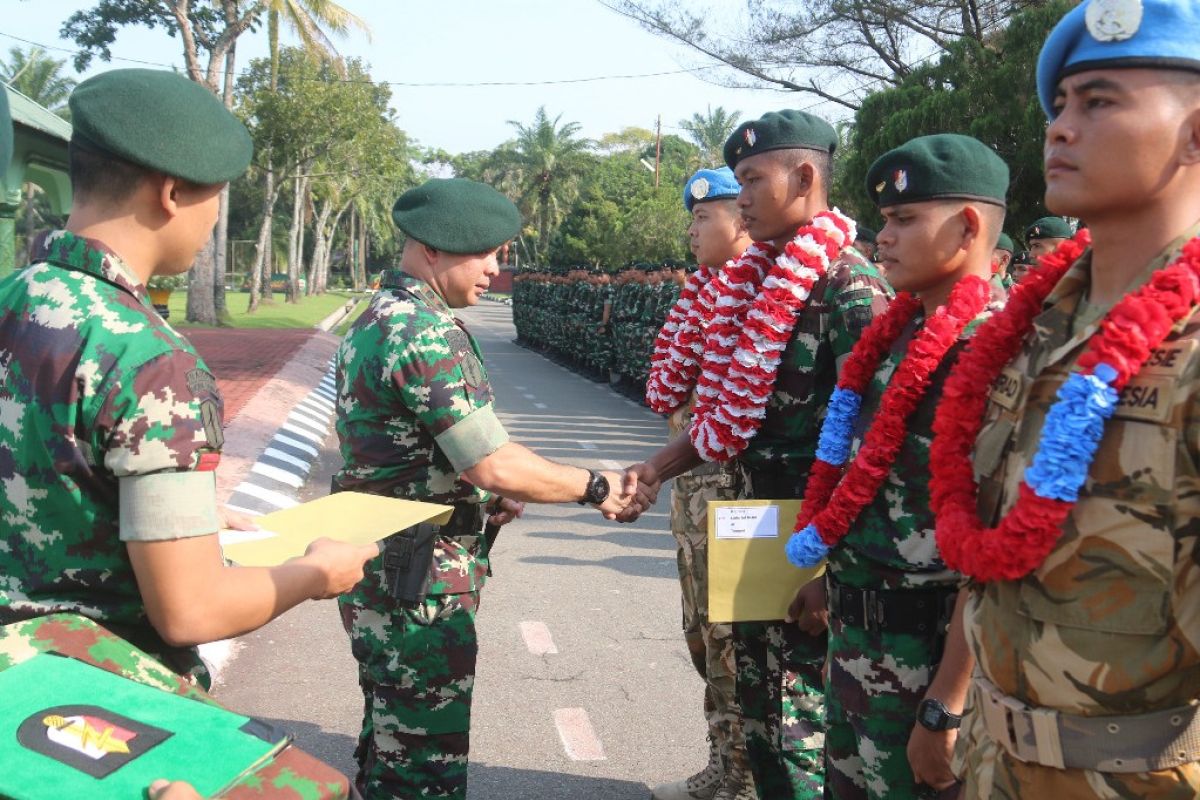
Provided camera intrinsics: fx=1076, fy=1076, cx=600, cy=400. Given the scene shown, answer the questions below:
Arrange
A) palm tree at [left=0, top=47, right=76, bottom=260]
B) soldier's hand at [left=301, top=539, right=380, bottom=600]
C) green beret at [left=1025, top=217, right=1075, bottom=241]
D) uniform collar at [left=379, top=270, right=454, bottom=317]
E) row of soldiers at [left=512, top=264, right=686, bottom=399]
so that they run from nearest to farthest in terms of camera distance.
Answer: soldier's hand at [left=301, top=539, right=380, bottom=600], uniform collar at [left=379, top=270, right=454, bottom=317], green beret at [left=1025, top=217, right=1075, bottom=241], row of soldiers at [left=512, top=264, right=686, bottom=399], palm tree at [left=0, top=47, right=76, bottom=260]

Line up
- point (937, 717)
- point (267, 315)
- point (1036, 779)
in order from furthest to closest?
point (267, 315), point (937, 717), point (1036, 779)

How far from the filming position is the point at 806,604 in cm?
293

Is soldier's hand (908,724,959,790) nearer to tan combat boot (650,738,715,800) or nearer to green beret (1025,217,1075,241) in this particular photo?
tan combat boot (650,738,715,800)

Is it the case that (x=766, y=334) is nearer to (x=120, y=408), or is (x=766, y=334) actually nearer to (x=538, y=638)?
(x=120, y=408)

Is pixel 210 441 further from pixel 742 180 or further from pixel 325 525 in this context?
pixel 742 180

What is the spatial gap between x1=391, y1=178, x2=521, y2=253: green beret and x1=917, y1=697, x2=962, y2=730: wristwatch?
1653 mm

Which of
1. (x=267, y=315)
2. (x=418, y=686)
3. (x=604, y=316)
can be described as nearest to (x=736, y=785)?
(x=418, y=686)

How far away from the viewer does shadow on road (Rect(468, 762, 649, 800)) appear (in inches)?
146

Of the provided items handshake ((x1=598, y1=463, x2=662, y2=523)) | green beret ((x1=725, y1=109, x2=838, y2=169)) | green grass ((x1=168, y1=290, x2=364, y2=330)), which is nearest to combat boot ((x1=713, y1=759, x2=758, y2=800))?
handshake ((x1=598, y1=463, x2=662, y2=523))

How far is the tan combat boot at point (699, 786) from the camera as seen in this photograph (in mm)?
3664

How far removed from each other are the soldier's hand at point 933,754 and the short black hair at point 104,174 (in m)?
1.78

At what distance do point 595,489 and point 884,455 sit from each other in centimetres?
111

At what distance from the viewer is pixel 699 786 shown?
12.1ft

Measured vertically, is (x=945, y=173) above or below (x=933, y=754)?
above
